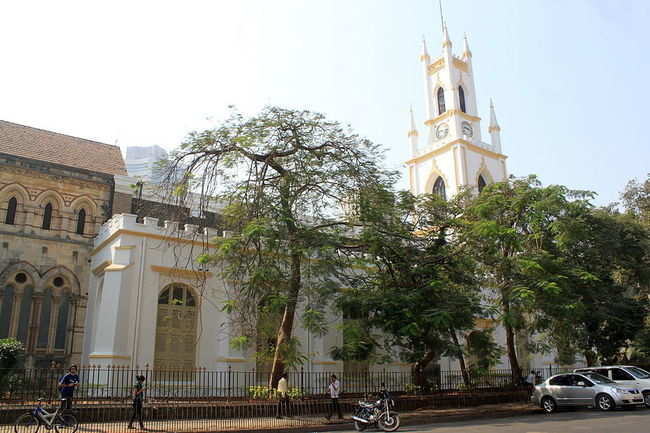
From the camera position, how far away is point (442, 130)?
49500mm

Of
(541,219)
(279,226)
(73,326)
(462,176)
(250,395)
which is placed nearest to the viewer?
(279,226)

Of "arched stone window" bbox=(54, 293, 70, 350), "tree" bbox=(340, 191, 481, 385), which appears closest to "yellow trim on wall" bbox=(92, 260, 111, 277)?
"arched stone window" bbox=(54, 293, 70, 350)

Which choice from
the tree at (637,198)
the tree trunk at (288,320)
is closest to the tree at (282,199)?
the tree trunk at (288,320)

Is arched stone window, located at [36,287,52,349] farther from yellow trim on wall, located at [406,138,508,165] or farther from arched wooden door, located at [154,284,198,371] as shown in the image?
yellow trim on wall, located at [406,138,508,165]

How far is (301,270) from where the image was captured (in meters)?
18.8

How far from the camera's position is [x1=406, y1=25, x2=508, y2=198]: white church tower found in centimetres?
4641

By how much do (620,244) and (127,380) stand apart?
72.1ft

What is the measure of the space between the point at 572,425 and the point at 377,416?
15.4 ft

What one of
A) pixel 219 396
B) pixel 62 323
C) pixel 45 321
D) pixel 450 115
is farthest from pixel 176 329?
pixel 450 115

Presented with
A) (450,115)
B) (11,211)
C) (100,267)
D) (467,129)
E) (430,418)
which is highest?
(450,115)

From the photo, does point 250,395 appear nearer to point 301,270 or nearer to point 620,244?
point 301,270

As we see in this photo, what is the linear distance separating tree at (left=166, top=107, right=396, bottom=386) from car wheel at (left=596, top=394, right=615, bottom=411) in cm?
895

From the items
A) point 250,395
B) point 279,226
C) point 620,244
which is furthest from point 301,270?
point 620,244

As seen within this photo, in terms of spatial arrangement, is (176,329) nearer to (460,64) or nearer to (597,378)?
(597,378)
